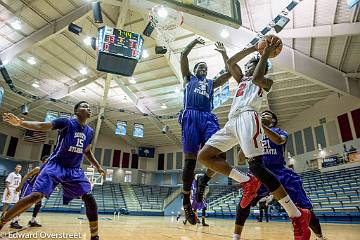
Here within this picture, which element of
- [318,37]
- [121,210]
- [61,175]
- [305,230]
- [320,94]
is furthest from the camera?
[121,210]

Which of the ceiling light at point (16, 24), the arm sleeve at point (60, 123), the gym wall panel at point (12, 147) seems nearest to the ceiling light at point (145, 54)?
the ceiling light at point (16, 24)

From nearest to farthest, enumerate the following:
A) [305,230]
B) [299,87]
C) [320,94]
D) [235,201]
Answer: [305,230]
[299,87]
[320,94]
[235,201]

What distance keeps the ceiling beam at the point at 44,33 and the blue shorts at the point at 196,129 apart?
10.3m

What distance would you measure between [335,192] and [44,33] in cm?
1649

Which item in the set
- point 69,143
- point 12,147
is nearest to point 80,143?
point 69,143

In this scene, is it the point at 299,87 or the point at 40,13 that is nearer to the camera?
the point at 40,13

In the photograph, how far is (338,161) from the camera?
643 inches

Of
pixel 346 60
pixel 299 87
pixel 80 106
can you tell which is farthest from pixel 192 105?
pixel 299 87

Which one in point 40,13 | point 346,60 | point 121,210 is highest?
point 40,13

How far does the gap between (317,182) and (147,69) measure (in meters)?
12.4

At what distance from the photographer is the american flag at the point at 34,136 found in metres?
23.2

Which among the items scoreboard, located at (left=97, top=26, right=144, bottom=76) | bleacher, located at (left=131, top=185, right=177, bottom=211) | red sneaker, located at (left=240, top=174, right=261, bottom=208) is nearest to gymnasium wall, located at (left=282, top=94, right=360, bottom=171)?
bleacher, located at (left=131, top=185, right=177, bottom=211)

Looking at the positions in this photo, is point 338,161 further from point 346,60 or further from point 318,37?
point 318,37

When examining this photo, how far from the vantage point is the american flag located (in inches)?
913
